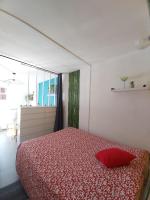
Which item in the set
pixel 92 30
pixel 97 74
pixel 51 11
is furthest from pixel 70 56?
pixel 51 11

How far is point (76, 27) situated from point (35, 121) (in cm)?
237

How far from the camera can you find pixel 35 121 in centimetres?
309

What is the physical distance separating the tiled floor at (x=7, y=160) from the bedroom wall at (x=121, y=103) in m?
1.79

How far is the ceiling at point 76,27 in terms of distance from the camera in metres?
1.22

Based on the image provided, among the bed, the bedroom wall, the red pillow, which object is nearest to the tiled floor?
the bed

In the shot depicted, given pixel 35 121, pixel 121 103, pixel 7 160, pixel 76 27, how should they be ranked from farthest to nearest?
pixel 35 121
pixel 7 160
pixel 121 103
pixel 76 27

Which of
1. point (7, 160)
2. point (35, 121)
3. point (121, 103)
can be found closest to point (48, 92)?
point (35, 121)

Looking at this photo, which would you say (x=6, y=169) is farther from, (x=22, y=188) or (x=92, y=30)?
(x=92, y=30)

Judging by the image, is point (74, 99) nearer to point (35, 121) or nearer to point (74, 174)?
point (35, 121)

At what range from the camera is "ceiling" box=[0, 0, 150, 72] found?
1217mm

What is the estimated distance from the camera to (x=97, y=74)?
112 inches

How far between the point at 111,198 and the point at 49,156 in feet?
3.18

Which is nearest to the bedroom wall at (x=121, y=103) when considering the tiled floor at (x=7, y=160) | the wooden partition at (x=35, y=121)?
the wooden partition at (x=35, y=121)

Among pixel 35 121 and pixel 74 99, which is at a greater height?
pixel 74 99
